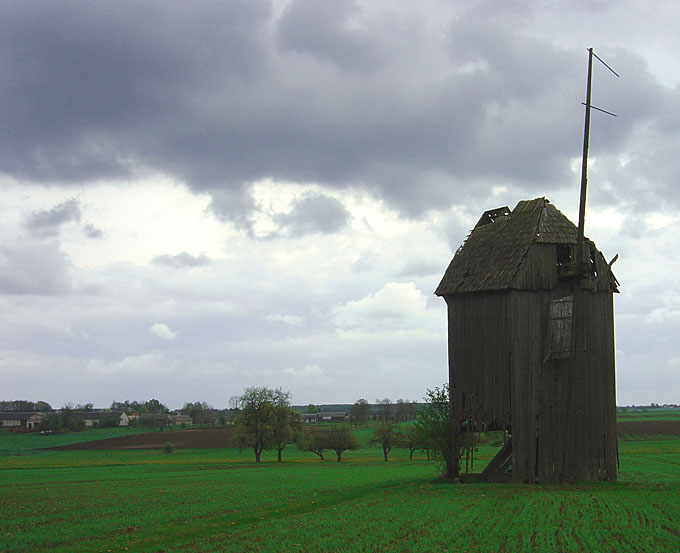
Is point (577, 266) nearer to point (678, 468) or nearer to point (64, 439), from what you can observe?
point (678, 468)

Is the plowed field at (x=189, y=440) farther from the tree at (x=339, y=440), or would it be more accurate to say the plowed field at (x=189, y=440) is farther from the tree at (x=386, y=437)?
the tree at (x=386, y=437)

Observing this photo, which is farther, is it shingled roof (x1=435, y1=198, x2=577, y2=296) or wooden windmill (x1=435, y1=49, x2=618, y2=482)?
shingled roof (x1=435, y1=198, x2=577, y2=296)

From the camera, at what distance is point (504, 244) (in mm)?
37312

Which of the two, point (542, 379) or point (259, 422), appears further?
point (259, 422)

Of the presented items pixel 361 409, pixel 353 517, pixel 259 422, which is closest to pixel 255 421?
pixel 259 422

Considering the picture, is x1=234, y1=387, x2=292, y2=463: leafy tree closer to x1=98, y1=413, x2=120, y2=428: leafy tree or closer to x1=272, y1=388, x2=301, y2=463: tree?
x1=272, y1=388, x2=301, y2=463: tree

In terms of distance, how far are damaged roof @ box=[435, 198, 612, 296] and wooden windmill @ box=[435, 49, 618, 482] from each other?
73mm

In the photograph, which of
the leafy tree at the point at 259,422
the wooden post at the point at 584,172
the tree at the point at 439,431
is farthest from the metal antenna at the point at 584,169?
the leafy tree at the point at 259,422

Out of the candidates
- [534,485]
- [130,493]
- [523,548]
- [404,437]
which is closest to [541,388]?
[534,485]

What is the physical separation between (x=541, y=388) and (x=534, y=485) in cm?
467

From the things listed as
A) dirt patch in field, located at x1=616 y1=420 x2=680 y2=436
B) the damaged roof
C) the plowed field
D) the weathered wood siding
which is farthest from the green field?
dirt patch in field, located at x1=616 y1=420 x2=680 y2=436

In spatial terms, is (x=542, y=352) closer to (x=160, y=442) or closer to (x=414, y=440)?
(x=414, y=440)

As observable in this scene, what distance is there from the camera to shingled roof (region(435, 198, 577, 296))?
35688mm

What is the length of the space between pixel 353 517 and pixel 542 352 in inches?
587
